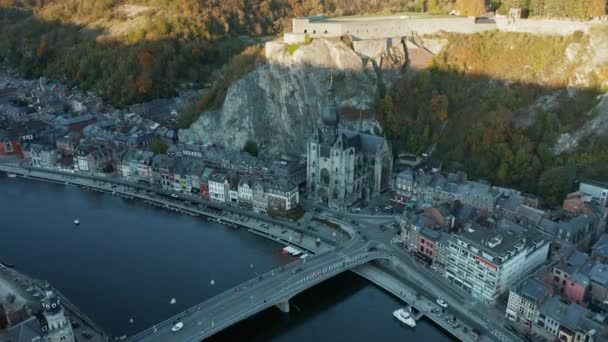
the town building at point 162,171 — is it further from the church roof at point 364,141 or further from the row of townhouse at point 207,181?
the church roof at point 364,141

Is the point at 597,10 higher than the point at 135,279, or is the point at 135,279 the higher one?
the point at 597,10

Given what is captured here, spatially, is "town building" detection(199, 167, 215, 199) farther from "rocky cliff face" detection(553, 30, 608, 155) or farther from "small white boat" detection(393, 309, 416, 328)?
"rocky cliff face" detection(553, 30, 608, 155)

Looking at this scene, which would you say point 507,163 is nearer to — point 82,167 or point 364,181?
point 364,181

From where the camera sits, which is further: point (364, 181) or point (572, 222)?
point (364, 181)

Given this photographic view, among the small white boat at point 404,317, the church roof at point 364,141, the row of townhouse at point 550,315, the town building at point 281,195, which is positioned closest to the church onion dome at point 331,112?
the church roof at point 364,141

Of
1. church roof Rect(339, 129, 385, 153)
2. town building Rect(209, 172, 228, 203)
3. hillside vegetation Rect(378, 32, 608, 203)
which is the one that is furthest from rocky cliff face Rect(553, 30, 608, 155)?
town building Rect(209, 172, 228, 203)

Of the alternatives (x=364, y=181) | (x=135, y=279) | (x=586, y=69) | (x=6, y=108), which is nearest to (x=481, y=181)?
(x=364, y=181)

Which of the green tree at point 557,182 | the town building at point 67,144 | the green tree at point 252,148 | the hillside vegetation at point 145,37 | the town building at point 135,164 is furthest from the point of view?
the hillside vegetation at point 145,37
